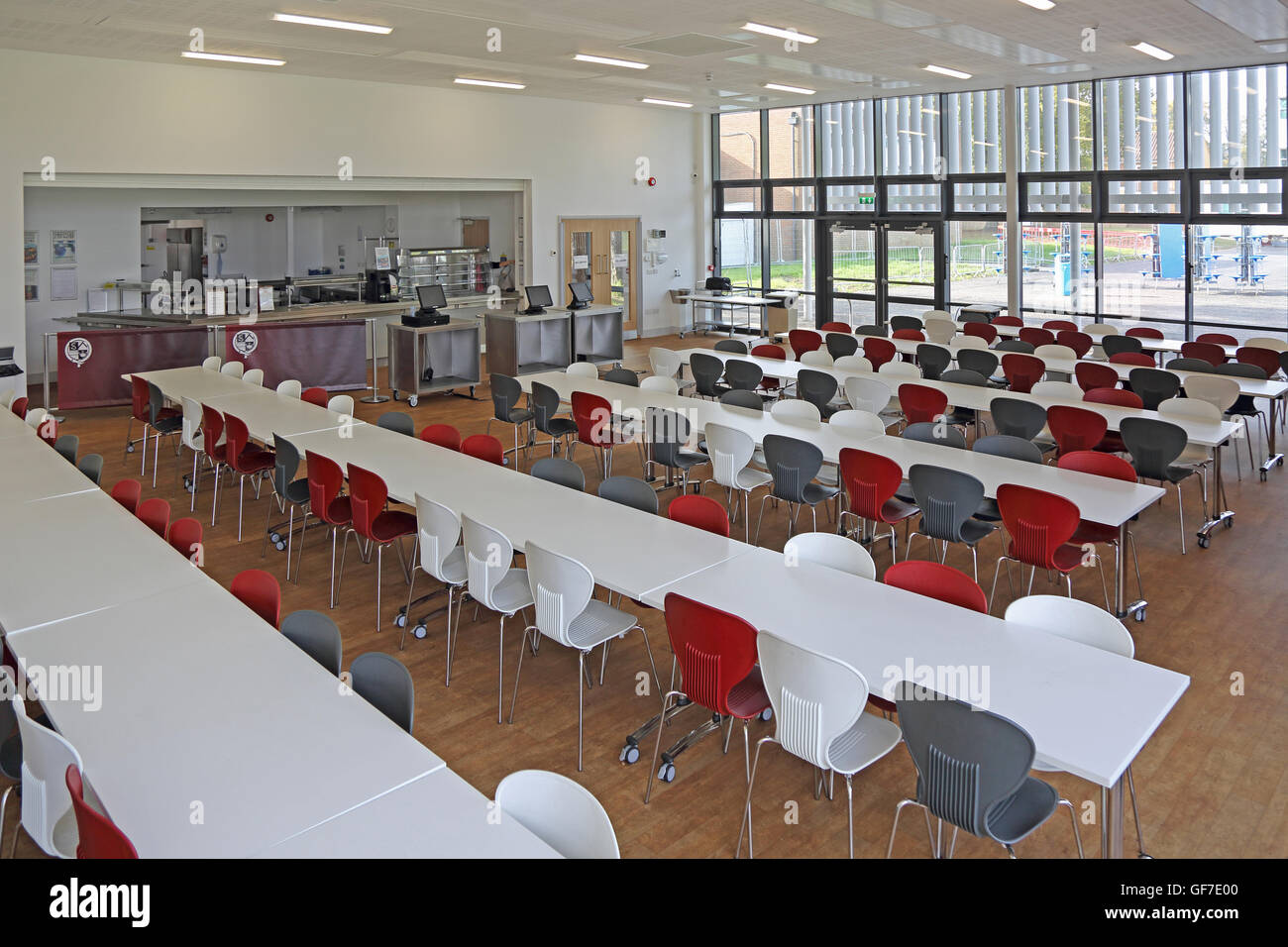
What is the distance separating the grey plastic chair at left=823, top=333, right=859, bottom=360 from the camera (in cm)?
1095

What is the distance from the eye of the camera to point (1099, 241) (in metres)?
12.7

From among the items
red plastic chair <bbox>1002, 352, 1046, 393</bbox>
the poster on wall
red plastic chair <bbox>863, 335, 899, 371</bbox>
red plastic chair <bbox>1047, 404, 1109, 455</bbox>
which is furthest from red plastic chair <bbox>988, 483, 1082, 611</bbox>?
the poster on wall

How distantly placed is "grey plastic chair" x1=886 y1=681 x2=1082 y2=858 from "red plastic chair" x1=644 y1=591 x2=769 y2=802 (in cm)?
62

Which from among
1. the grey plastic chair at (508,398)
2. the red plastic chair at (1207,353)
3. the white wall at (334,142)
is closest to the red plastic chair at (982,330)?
the red plastic chair at (1207,353)

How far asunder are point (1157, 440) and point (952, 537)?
6.28 feet

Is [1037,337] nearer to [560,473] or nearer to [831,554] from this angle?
[560,473]

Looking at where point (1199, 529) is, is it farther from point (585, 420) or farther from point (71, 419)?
point (71, 419)

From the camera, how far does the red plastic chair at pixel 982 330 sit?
1113 cm

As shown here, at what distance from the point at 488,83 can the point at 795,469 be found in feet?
28.5

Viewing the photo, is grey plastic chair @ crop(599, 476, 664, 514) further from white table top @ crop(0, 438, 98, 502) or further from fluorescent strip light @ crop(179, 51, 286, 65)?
fluorescent strip light @ crop(179, 51, 286, 65)

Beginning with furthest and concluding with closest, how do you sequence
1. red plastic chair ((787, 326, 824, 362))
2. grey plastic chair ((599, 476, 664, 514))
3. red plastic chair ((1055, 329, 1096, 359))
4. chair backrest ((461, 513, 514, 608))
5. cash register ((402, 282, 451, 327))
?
cash register ((402, 282, 451, 327)), red plastic chair ((787, 326, 824, 362)), red plastic chair ((1055, 329, 1096, 359)), grey plastic chair ((599, 476, 664, 514)), chair backrest ((461, 513, 514, 608))

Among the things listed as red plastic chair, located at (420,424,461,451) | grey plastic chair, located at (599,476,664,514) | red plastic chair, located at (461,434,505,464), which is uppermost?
red plastic chair, located at (420,424,461,451)
